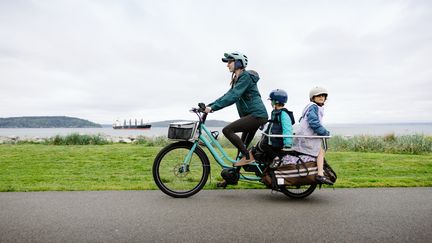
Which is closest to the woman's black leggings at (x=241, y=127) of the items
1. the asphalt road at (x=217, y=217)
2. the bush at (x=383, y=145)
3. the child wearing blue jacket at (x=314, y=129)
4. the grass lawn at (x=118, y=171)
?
the child wearing blue jacket at (x=314, y=129)

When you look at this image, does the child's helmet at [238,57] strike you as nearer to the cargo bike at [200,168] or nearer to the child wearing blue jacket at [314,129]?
the cargo bike at [200,168]

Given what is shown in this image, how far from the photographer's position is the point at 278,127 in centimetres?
554

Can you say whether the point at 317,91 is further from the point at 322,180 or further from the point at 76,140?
the point at 76,140

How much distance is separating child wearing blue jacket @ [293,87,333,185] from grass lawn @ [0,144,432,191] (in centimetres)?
111

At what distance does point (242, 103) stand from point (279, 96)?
612 mm

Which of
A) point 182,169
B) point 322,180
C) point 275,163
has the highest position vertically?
point 275,163

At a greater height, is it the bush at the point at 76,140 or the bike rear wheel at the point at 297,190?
the bush at the point at 76,140

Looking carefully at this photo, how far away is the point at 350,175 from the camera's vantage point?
25.8 feet

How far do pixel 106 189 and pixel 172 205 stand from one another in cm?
149

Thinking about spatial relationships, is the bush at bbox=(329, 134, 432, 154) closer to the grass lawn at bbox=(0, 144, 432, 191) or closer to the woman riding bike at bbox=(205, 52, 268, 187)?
the grass lawn at bbox=(0, 144, 432, 191)

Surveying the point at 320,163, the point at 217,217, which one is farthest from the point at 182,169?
the point at 320,163

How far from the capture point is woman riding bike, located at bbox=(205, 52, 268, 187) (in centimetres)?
557

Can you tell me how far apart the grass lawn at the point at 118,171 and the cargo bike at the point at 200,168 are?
1.94ft

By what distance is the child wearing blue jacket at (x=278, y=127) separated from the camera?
18.0 feet
